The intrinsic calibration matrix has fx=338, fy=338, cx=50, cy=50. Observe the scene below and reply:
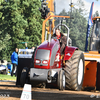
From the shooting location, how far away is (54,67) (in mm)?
10148

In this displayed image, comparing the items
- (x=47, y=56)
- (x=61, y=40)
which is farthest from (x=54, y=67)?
(x=61, y=40)

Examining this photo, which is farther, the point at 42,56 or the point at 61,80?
the point at 42,56

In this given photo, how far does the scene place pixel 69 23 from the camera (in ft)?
403

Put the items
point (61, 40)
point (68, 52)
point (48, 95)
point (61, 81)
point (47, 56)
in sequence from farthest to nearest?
point (61, 40) → point (68, 52) → point (47, 56) → point (61, 81) → point (48, 95)

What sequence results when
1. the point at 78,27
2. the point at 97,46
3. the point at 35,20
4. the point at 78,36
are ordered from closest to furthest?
the point at 97,46 < the point at 35,20 < the point at 78,36 < the point at 78,27

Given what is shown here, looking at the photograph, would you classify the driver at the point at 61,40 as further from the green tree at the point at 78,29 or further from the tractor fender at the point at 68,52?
the green tree at the point at 78,29

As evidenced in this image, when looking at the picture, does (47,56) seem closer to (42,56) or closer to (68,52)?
(42,56)

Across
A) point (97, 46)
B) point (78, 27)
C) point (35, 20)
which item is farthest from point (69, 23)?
point (97, 46)

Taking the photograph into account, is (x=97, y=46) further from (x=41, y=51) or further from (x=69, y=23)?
(x=69, y=23)

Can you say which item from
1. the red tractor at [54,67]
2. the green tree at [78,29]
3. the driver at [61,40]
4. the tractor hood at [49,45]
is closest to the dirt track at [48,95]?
the red tractor at [54,67]

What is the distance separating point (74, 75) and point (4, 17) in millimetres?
25642

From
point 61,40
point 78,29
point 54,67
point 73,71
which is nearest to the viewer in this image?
point 54,67

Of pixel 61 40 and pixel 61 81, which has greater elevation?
pixel 61 40

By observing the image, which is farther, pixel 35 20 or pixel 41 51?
pixel 35 20
